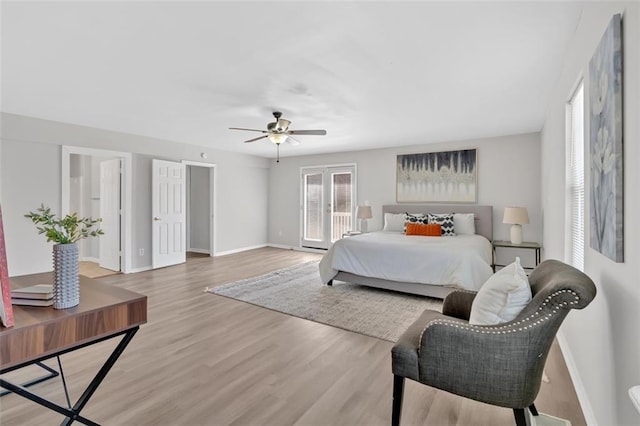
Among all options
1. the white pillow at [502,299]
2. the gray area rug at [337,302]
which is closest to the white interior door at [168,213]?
the gray area rug at [337,302]

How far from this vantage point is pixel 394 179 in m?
6.50

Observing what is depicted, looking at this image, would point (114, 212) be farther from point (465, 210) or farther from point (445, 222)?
point (465, 210)

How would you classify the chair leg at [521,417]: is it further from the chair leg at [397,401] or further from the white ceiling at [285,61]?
the white ceiling at [285,61]

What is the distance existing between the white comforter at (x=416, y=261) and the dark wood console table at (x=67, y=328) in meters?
3.09

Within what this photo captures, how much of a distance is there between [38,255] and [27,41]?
3334 mm

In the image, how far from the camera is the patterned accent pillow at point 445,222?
208 inches

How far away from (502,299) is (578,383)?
1.04 meters

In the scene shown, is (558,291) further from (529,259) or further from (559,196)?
(529,259)

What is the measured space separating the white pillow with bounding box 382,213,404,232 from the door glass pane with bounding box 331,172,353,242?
1.25 m

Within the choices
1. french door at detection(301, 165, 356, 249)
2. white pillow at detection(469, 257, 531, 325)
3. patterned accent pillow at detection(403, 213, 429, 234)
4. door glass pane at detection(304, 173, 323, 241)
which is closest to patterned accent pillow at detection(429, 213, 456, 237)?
patterned accent pillow at detection(403, 213, 429, 234)

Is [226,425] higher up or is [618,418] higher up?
[618,418]

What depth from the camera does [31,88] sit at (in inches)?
127

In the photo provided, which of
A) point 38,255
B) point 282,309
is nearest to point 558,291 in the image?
point 282,309

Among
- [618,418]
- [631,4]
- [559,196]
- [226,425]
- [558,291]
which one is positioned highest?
[631,4]
